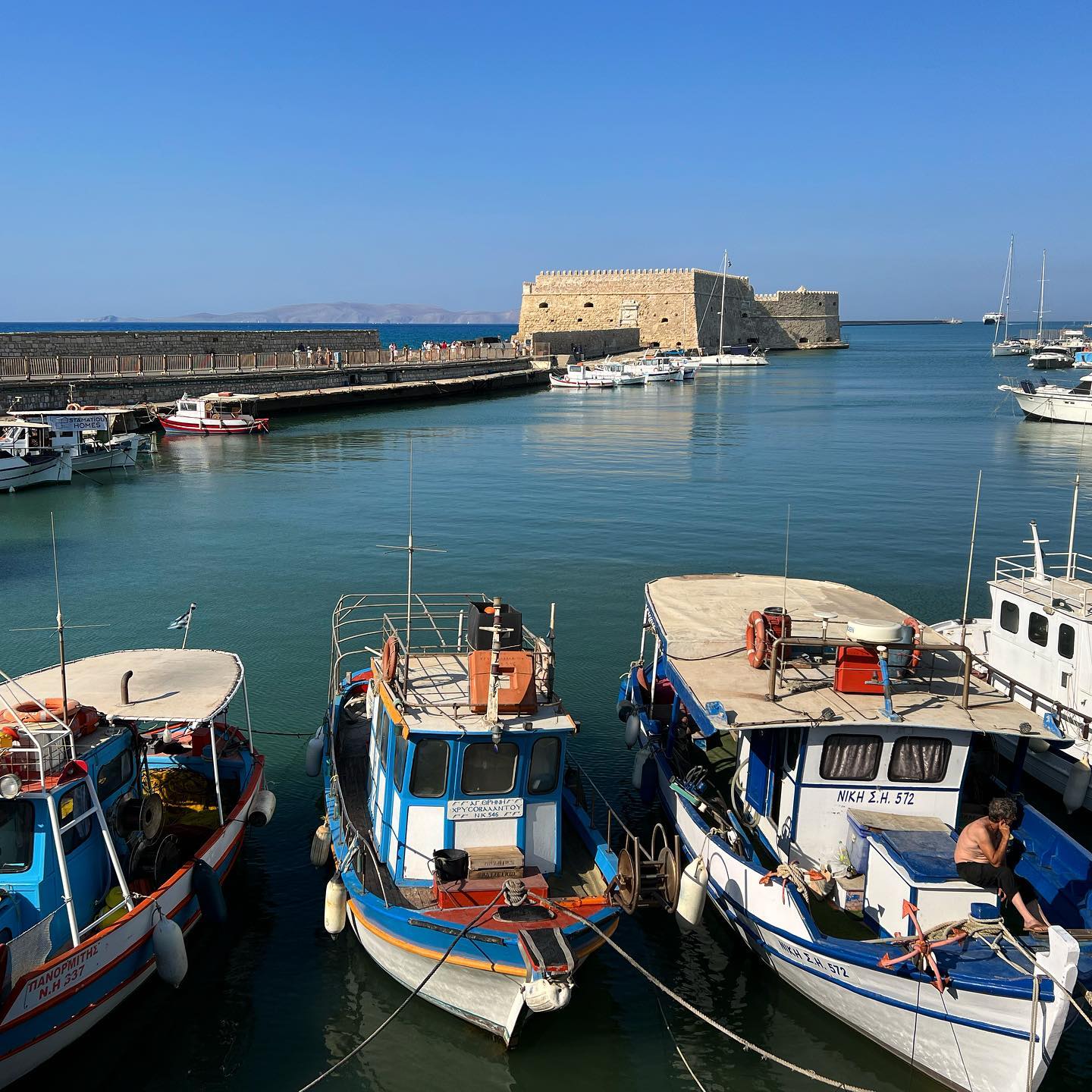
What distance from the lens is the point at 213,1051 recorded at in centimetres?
947

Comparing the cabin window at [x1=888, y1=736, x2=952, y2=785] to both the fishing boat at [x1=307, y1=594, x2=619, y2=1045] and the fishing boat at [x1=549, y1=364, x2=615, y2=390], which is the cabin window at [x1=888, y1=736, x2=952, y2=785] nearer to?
the fishing boat at [x1=307, y1=594, x2=619, y2=1045]

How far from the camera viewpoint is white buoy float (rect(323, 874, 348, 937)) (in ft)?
33.3

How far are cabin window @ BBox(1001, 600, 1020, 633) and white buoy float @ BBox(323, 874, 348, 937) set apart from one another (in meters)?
9.91

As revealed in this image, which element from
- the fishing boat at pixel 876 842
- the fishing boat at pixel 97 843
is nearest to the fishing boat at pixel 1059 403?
the fishing boat at pixel 876 842

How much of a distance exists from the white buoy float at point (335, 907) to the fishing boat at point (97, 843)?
1.23 m

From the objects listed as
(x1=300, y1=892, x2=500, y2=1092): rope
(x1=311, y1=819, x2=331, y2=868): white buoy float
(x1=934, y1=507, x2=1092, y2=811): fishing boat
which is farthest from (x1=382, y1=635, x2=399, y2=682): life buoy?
(x1=934, y1=507, x2=1092, y2=811): fishing boat

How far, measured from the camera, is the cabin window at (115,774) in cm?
995

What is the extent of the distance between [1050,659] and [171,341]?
6064 cm

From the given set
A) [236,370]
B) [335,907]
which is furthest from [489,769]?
[236,370]

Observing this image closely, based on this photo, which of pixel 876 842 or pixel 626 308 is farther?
pixel 626 308

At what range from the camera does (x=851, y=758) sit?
1043 centimetres

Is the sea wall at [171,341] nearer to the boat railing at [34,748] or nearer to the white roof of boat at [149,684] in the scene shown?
the white roof of boat at [149,684]

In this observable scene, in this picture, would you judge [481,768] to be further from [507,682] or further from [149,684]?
[149,684]

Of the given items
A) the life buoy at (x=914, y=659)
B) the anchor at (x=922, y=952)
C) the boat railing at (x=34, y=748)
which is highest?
the life buoy at (x=914, y=659)
